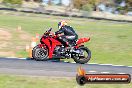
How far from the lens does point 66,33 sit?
17.5 meters

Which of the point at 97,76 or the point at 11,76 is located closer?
the point at 97,76

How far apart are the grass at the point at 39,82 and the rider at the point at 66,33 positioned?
18.0 feet

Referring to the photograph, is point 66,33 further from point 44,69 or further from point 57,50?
point 44,69

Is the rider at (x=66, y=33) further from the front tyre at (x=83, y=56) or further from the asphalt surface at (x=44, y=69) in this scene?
the asphalt surface at (x=44, y=69)

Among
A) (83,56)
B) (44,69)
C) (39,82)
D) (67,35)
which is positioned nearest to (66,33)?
(67,35)

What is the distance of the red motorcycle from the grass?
526 cm

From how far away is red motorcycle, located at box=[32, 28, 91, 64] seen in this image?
17.3m

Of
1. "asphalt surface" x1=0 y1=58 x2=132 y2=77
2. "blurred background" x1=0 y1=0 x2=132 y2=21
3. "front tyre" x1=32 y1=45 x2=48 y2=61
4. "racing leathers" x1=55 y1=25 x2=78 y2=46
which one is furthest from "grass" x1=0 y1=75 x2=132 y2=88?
"blurred background" x1=0 y1=0 x2=132 y2=21

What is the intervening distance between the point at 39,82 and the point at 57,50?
6.65 metres

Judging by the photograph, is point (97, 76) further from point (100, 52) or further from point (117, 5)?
point (117, 5)

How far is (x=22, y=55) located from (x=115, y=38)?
9472mm

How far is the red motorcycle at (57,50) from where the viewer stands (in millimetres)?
17281

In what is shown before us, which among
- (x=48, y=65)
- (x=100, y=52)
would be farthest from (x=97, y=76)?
(x=100, y=52)

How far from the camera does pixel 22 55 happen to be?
2048cm
